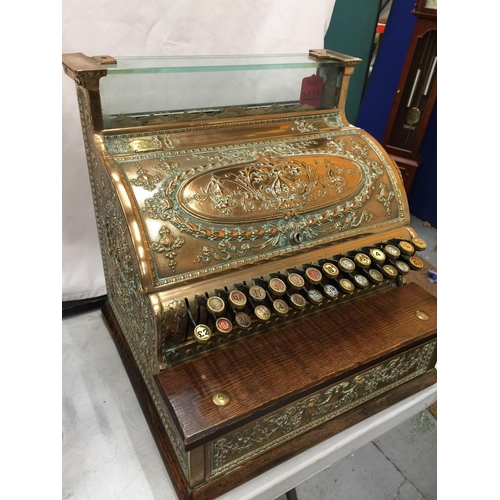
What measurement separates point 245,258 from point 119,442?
2.16 ft

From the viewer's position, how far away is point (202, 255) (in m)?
1.05

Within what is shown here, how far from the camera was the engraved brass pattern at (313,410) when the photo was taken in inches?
39.4

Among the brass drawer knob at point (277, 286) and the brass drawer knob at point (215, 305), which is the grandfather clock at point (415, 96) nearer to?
the brass drawer knob at point (277, 286)

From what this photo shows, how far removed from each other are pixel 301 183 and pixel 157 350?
0.60 metres

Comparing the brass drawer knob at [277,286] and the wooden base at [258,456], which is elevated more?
the brass drawer knob at [277,286]

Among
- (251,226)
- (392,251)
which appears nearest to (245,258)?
(251,226)

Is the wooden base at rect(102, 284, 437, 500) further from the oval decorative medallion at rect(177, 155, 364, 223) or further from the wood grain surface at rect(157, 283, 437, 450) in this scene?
the oval decorative medallion at rect(177, 155, 364, 223)

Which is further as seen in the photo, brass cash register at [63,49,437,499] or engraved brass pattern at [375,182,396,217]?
engraved brass pattern at [375,182,396,217]

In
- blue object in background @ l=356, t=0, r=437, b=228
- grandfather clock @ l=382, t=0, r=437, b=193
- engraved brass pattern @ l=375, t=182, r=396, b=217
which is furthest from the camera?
blue object in background @ l=356, t=0, r=437, b=228

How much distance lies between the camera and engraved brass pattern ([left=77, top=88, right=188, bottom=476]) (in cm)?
103

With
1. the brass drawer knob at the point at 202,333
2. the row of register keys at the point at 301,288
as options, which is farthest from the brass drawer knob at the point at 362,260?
the brass drawer knob at the point at 202,333

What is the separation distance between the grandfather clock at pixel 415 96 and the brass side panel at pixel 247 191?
1466 millimetres

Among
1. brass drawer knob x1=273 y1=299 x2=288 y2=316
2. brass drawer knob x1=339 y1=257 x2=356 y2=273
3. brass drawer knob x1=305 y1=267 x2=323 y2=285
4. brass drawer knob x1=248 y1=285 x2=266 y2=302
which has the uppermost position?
brass drawer knob x1=339 y1=257 x2=356 y2=273

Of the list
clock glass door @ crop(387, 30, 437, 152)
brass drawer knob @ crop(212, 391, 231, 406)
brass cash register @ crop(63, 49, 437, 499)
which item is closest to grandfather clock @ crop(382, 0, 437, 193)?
clock glass door @ crop(387, 30, 437, 152)
